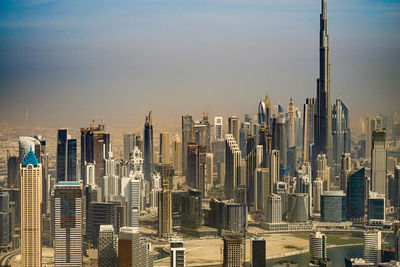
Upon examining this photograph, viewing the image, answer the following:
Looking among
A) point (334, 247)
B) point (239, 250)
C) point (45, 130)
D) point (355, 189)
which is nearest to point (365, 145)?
point (355, 189)

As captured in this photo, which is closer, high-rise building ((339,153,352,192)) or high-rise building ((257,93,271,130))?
high-rise building ((257,93,271,130))

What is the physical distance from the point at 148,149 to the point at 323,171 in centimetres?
299

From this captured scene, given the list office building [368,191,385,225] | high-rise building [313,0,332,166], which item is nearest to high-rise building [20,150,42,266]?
high-rise building [313,0,332,166]

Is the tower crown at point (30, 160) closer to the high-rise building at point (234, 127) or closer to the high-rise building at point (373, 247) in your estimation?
the high-rise building at point (234, 127)

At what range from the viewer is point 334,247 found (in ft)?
30.2

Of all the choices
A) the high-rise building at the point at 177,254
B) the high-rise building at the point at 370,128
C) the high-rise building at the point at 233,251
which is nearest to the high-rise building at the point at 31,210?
the high-rise building at the point at 177,254

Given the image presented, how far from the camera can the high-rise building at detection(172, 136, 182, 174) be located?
1130cm

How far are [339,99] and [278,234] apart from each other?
238cm

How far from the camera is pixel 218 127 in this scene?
11.5 meters

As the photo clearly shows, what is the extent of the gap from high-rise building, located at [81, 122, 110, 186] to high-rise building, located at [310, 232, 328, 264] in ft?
9.57

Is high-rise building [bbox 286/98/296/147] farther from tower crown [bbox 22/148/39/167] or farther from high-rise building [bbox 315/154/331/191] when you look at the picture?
tower crown [bbox 22/148/39/167]

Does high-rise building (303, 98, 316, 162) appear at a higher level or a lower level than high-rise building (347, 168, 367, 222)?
higher

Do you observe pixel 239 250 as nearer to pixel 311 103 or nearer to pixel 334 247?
pixel 334 247

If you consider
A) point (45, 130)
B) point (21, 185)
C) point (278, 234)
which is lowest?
point (278, 234)
